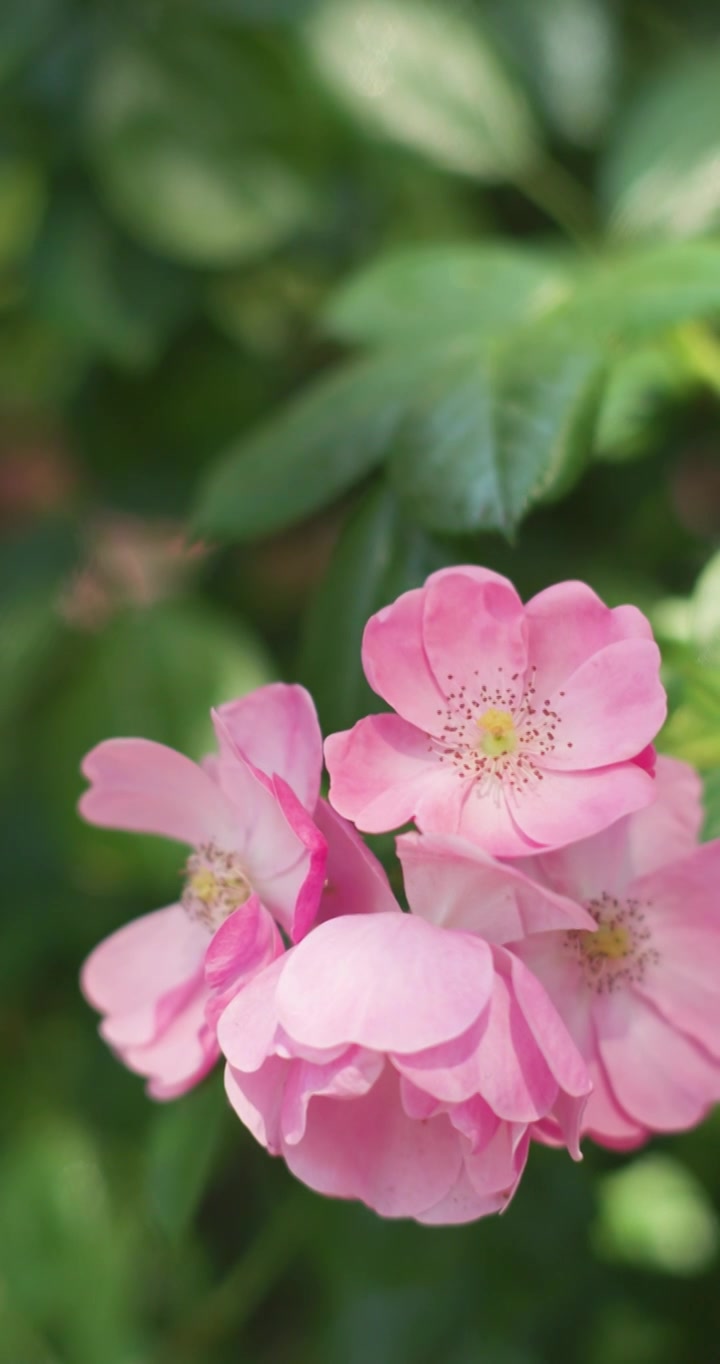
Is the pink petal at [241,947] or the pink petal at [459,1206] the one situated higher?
the pink petal at [241,947]

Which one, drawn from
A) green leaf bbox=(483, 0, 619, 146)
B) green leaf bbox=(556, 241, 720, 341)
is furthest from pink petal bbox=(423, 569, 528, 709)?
green leaf bbox=(483, 0, 619, 146)

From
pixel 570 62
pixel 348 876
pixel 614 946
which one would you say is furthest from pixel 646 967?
pixel 570 62

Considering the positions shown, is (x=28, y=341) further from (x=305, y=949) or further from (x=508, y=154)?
(x=305, y=949)

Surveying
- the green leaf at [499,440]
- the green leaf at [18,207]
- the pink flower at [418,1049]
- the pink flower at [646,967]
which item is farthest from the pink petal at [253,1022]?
the green leaf at [18,207]

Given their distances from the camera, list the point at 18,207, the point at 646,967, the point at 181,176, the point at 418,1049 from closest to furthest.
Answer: the point at 418,1049 < the point at 646,967 < the point at 181,176 < the point at 18,207

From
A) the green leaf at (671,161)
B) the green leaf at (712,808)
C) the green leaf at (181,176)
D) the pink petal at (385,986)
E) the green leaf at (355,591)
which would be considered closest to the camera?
the pink petal at (385,986)

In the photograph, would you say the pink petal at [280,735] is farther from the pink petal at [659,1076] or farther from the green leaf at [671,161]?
the green leaf at [671,161]

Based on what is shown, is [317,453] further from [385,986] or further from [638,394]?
[385,986]
